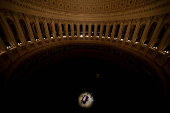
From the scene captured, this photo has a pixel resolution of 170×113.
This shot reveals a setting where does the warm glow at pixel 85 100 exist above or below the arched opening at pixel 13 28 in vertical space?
below

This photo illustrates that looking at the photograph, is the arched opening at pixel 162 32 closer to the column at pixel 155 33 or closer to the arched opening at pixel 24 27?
the column at pixel 155 33

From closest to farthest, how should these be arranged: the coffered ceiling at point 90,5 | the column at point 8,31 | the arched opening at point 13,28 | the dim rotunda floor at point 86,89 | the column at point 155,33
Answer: the dim rotunda floor at point 86,89 < the column at point 8,31 < the column at point 155,33 < the arched opening at point 13,28 < the coffered ceiling at point 90,5

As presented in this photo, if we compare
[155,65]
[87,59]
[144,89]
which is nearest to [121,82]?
[144,89]

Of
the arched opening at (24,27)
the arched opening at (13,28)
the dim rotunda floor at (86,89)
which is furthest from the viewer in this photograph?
the arched opening at (24,27)

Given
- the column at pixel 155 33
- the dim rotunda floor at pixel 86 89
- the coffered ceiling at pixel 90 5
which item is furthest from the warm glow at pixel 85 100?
the coffered ceiling at pixel 90 5

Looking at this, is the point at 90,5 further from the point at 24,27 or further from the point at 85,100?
the point at 85,100

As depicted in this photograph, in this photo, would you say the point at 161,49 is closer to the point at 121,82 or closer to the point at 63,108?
the point at 121,82

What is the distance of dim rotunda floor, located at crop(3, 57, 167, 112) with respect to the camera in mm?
6010

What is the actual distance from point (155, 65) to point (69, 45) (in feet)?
41.2

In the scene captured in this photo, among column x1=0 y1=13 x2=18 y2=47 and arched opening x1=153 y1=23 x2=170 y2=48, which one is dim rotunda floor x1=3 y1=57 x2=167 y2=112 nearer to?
column x1=0 y1=13 x2=18 y2=47

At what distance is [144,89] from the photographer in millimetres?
6723

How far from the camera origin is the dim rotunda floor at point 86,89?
601 centimetres

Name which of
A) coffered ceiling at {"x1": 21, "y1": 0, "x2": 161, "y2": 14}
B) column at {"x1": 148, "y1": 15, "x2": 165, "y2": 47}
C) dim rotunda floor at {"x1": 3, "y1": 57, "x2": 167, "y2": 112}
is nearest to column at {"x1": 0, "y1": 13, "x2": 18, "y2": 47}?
coffered ceiling at {"x1": 21, "y1": 0, "x2": 161, "y2": 14}

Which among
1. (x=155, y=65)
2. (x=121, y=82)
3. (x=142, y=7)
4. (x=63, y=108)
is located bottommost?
(x=63, y=108)
